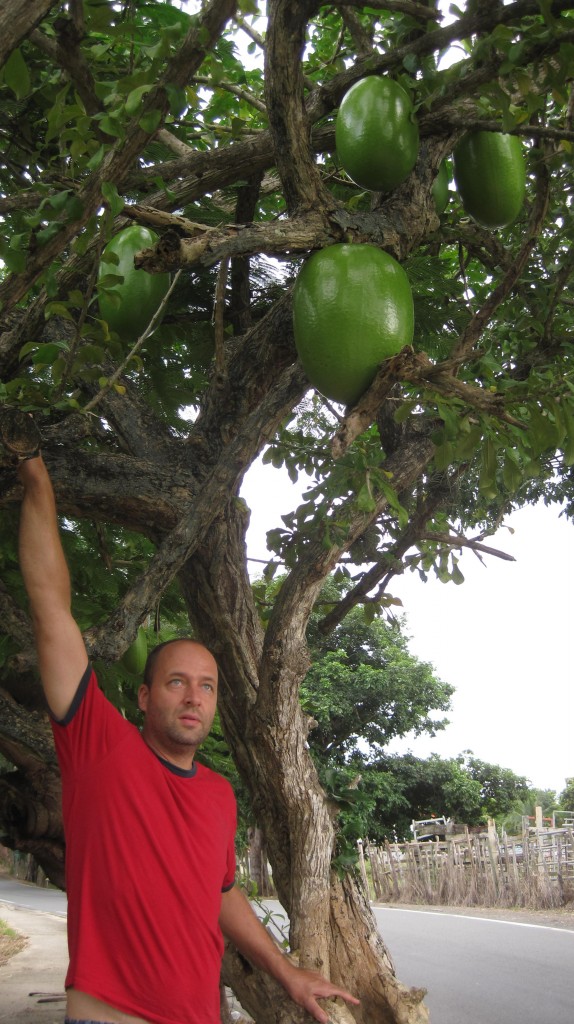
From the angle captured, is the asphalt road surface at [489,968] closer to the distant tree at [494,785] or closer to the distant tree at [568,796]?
the distant tree at [494,785]

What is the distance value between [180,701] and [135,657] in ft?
3.83

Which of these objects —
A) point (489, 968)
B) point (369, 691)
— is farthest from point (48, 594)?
point (369, 691)

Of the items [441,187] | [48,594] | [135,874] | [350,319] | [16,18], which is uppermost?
[441,187]

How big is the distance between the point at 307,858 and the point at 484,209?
6.25 feet

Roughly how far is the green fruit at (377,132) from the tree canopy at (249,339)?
0.06m

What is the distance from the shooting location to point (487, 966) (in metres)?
9.34

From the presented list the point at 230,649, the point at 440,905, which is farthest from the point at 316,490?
the point at 440,905

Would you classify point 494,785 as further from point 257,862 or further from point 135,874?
point 135,874

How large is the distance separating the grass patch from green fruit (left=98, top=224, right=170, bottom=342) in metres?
10.2

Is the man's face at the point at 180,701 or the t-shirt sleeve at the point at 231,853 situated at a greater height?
the man's face at the point at 180,701

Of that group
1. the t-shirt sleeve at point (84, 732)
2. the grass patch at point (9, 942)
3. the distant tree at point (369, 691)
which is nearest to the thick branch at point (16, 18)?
the t-shirt sleeve at point (84, 732)

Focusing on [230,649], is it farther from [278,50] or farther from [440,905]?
[440,905]

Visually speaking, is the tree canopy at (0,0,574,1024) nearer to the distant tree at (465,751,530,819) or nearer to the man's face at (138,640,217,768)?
the man's face at (138,640,217,768)

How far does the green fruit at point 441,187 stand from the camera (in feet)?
7.09
